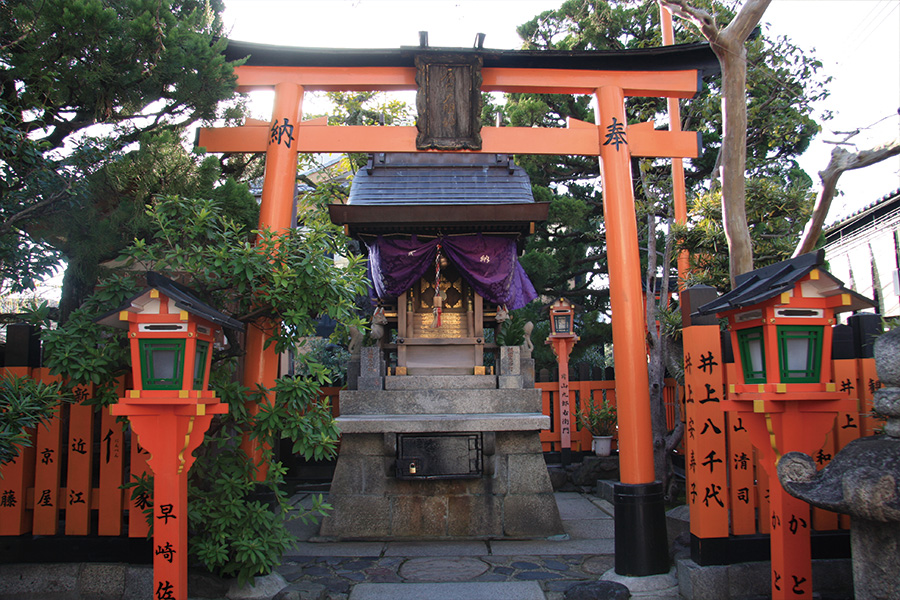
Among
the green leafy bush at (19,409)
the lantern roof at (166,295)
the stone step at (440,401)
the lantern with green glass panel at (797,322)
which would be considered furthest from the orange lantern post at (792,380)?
the green leafy bush at (19,409)

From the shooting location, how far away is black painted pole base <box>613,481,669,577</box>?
526 cm

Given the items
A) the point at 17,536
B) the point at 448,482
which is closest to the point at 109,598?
the point at 17,536

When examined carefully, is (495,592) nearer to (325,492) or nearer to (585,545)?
(585,545)

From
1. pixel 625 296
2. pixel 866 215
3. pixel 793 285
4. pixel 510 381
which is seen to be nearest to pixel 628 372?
pixel 625 296

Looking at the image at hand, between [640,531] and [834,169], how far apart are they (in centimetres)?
365

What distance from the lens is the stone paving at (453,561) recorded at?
18.5ft

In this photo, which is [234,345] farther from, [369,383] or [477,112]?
[369,383]

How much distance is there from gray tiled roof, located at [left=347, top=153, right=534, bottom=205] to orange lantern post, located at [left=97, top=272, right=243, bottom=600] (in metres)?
5.56

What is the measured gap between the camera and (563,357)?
11438 mm

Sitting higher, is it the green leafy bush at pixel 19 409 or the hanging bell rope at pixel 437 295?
the hanging bell rope at pixel 437 295

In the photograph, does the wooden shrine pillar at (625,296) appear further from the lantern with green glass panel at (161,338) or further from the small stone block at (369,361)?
the small stone block at (369,361)

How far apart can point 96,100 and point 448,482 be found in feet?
18.3

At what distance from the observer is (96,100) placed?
4.81 metres

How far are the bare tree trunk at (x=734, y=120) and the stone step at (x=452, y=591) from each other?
138 inches
